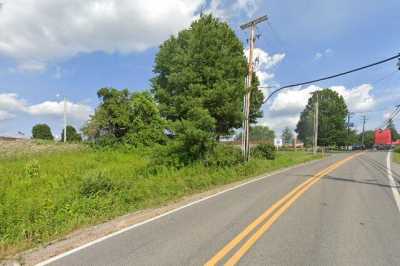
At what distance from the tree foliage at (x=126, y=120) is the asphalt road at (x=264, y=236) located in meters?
26.0

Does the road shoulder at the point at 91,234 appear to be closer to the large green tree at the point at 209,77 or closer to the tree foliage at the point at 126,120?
the large green tree at the point at 209,77

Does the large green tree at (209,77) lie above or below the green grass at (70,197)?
above

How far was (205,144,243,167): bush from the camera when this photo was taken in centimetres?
1858

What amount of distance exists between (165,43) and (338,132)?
195ft

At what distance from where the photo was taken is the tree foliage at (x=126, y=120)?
34.9 m

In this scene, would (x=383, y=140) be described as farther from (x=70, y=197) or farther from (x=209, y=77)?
(x=70, y=197)

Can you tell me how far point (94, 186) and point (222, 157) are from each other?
10076 mm

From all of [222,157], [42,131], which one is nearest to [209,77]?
[222,157]

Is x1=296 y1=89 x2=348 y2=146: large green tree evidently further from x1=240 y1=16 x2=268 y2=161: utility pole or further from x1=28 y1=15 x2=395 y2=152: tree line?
x1=240 y1=16 x2=268 y2=161: utility pole

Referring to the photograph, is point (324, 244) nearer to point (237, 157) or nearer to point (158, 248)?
point (158, 248)

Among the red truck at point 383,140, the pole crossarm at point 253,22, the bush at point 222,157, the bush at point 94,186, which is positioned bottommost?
the bush at point 94,186

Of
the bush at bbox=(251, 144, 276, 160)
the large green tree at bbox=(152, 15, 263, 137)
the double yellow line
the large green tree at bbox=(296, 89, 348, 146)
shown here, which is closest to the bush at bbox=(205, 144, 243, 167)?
the large green tree at bbox=(152, 15, 263, 137)

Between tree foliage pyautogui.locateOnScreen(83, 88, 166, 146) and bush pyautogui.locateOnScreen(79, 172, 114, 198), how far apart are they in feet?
77.8

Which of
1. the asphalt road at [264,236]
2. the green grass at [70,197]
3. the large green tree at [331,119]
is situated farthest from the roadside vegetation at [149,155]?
the large green tree at [331,119]
